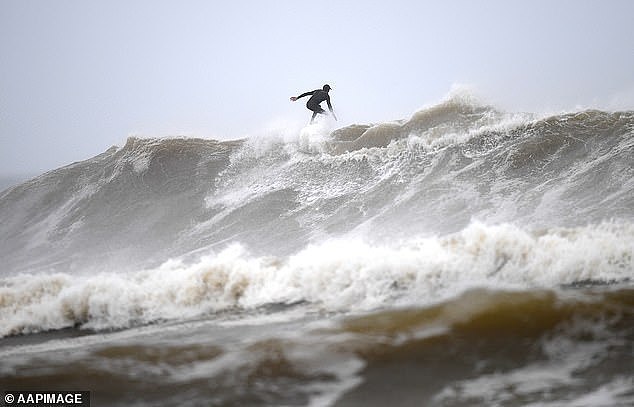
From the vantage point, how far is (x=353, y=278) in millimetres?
4945

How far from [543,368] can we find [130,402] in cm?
285

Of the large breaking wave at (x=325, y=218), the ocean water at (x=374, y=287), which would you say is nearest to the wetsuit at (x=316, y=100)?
the large breaking wave at (x=325, y=218)

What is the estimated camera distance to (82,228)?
1060 centimetres

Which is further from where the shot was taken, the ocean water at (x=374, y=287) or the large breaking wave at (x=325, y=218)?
the large breaking wave at (x=325, y=218)

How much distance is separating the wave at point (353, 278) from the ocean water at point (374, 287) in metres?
0.02

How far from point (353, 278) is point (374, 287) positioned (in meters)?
0.25

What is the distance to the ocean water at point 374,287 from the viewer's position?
347cm

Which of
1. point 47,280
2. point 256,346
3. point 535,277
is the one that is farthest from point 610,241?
point 47,280

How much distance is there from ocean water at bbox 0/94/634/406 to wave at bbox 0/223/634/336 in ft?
0.07

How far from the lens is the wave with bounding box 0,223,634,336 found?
15.1 feet

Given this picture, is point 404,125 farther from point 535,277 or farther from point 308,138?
point 535,277

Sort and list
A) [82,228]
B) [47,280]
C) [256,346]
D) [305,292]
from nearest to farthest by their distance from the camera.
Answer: [256,346]
[305,292]
[47,280]
[82,228]
